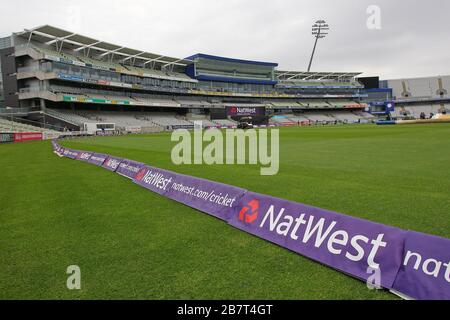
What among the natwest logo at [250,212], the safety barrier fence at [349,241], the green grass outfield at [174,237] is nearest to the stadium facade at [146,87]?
the green grass outfield at [174,237]

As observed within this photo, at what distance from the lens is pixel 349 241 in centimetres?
365

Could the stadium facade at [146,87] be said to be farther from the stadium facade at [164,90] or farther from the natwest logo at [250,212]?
Answer: the natwest logo at [250,212]

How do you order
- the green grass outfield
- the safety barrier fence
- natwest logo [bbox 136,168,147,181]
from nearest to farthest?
the safety barrier fence → the green grass outfield → natwest logo [bbox 136,168,147,181]

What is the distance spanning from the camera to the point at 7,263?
415cm

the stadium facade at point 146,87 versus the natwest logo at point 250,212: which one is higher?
the stadium facade at point 146,87

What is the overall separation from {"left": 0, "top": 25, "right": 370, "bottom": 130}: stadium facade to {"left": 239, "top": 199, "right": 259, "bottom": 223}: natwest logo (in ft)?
181

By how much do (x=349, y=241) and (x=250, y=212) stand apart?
1929mm

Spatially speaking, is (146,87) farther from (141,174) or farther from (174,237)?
(174,237)

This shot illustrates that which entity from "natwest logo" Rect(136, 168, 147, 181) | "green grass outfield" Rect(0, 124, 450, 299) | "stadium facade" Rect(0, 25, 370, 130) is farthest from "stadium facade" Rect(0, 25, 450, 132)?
"green grass outfield" Rect(0, 124, 450, 299)

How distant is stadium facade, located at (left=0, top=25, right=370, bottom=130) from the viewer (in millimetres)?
55406

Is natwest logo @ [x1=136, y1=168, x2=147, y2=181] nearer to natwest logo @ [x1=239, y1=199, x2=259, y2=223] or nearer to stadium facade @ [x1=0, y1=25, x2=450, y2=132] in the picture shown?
natwest logo @ [x1=239, y1=199, x2=259, y2=223]

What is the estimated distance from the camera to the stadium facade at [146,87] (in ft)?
182

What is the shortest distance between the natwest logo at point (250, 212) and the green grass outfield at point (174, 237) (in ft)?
1.17

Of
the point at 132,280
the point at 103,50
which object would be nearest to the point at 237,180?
the point at 132,280
